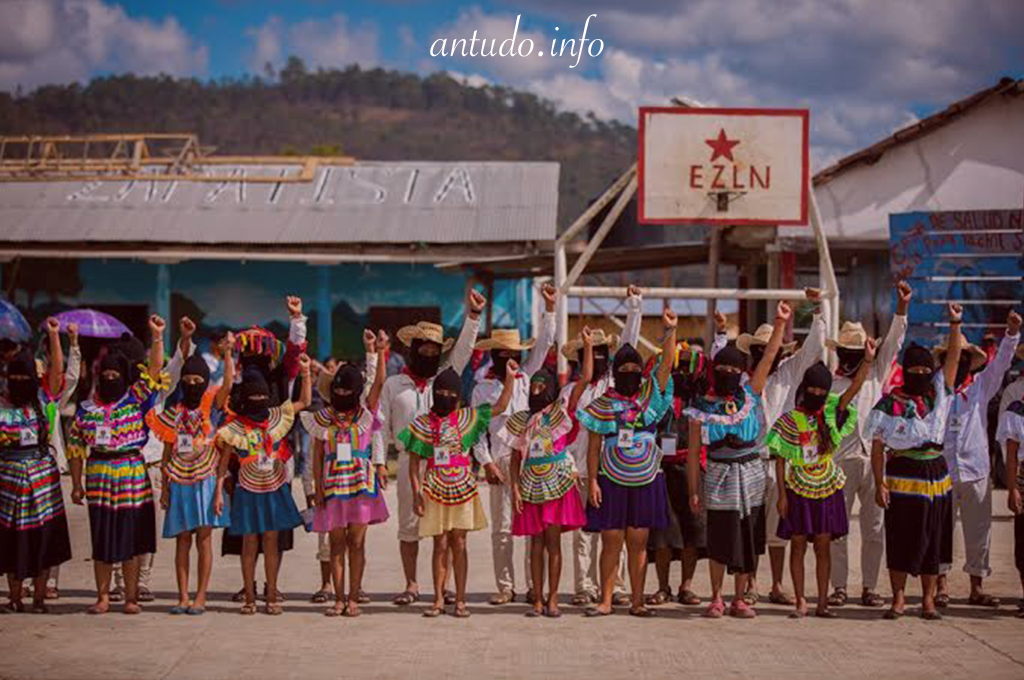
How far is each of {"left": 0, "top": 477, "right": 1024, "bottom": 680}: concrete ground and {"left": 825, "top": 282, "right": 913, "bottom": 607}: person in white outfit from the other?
37 cm

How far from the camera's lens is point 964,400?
1011 cm

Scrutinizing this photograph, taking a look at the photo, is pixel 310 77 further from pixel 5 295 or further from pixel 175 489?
pixel 175 489

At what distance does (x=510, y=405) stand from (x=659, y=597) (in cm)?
170

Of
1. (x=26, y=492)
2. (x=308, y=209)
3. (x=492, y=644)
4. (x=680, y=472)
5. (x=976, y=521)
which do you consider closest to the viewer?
(x=492, y=644)

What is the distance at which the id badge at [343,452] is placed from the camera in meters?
9.04

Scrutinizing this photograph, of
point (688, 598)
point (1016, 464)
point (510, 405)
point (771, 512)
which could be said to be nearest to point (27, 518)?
point (510, 405)

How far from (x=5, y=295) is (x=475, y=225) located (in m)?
8.48

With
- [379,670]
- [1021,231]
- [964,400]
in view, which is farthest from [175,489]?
[1021,231]

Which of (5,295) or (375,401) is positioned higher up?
(5,295)

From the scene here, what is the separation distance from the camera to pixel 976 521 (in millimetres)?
9805

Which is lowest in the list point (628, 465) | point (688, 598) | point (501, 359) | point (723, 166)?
point (688, 598)

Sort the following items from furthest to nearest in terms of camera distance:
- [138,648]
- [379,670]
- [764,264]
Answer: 1. [764,264]
2. [138,648]
3. [379,670]

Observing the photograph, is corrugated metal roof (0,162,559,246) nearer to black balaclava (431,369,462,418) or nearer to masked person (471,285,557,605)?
masked person (471,285,557,605)

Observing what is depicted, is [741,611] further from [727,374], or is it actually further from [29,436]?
[29,436]
